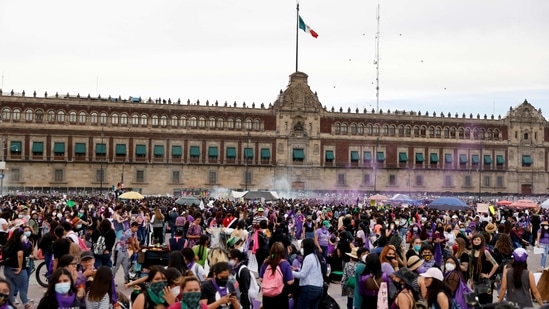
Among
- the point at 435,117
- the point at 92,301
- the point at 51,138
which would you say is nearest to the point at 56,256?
the point at 92,301

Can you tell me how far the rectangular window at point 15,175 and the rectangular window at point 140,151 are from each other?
9.69 m

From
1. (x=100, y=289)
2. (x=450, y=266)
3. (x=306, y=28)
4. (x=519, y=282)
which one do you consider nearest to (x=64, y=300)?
Answer: (x=100, y=289)

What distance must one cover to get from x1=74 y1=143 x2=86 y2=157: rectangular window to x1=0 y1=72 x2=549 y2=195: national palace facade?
10 centimetres

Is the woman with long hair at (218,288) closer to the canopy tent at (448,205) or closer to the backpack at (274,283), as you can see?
the backpack at (274,283)

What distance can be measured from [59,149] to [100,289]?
54650 millimetres

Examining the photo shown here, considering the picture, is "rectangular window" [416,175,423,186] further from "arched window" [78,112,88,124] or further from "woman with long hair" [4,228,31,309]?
"woman with long hair" [4,228,31,309]

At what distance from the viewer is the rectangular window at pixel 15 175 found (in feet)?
189

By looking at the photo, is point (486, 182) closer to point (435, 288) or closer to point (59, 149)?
point (59, 149)

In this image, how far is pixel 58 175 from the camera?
2327 inches

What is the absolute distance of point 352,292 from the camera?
418 inches

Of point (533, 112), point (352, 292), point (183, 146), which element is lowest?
point (352, 292)

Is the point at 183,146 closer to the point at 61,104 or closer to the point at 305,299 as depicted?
the point at 61,104

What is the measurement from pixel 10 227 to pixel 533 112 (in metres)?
63.1

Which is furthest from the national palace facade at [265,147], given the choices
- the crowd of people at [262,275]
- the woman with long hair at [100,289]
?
the woman with long hair at [100,289]
